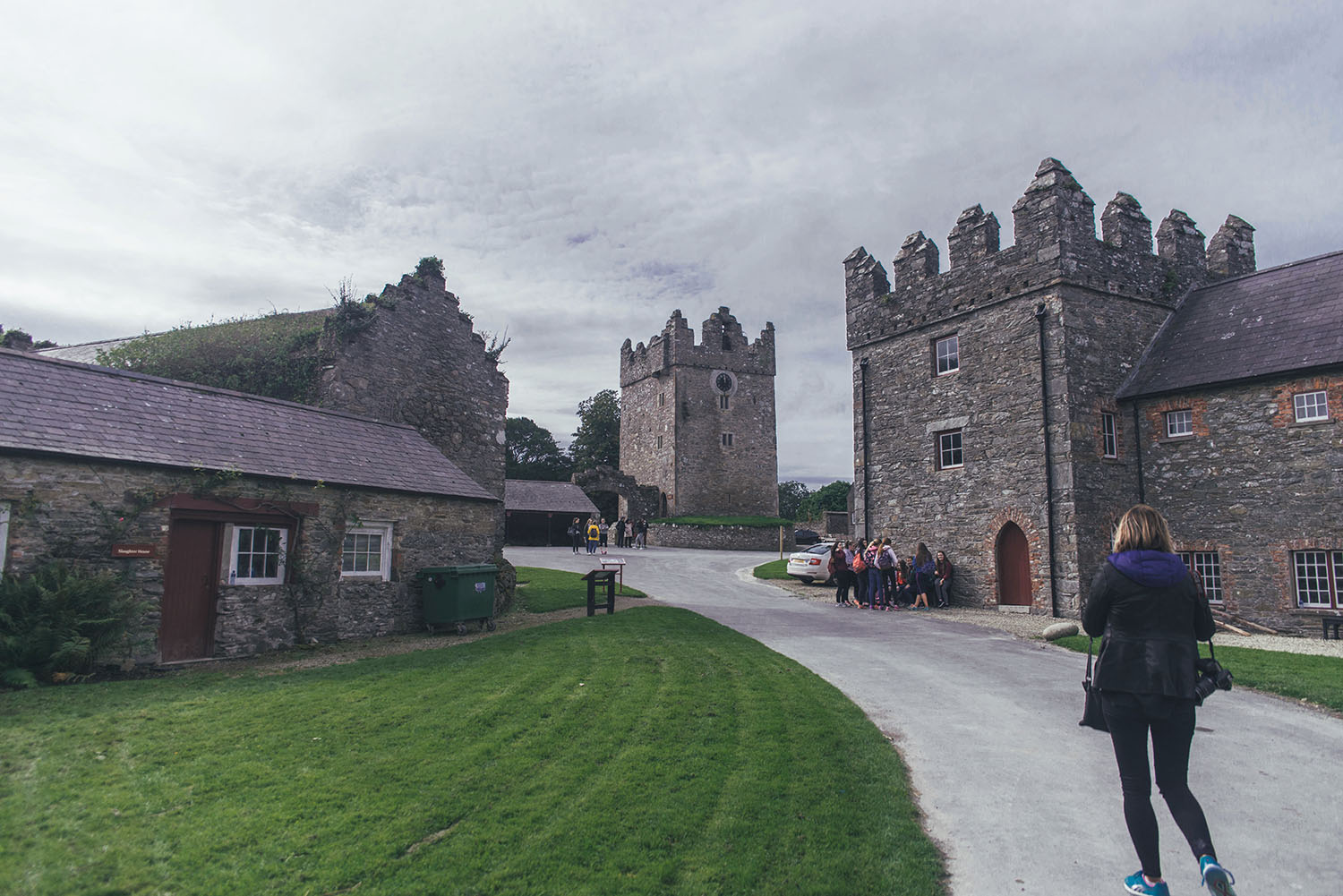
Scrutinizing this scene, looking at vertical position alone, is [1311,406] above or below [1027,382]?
below

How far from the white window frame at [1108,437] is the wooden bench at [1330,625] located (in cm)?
513

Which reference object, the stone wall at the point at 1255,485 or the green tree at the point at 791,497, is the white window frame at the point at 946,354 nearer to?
the stone wall at the point at 1255,485

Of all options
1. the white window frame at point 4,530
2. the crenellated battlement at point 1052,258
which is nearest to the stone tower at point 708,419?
the crenellated battlement at point 1052,258

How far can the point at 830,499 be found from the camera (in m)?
86.2

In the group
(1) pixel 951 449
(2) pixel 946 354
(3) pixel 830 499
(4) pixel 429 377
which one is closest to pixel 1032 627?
(1) pixel 951 449

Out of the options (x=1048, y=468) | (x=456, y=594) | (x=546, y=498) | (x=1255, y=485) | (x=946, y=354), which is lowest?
(x=456, y=594)

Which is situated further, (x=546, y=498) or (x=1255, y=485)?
(x=546, y=498)

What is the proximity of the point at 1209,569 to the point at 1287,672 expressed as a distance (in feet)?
25.8

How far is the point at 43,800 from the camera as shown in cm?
526

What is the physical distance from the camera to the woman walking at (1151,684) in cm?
427

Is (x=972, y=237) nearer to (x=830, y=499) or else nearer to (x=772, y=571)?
(x=772, y=571)

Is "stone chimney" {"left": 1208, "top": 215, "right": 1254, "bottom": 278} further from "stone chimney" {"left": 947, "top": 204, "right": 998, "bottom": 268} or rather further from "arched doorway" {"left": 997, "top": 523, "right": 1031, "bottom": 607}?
"arched doorway" {"left": 997, "top": 523, "right": 1031, "bottom": 607}

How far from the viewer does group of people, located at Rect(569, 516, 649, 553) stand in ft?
117

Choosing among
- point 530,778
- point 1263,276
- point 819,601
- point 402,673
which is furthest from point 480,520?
point 1263,276
